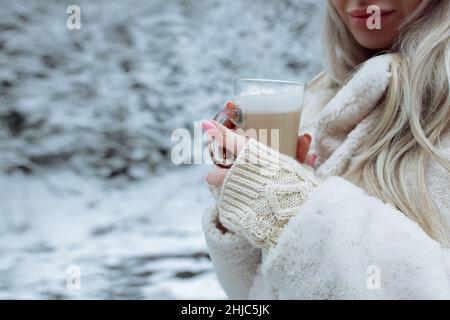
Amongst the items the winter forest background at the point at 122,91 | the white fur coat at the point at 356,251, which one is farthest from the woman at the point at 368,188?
the winter forest background at the point at 122,91

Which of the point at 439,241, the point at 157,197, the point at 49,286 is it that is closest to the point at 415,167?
the point at 439,241

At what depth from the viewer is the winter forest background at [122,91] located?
2875 millimetres

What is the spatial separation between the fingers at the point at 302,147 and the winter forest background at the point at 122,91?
68.8 inches

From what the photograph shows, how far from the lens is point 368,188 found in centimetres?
77

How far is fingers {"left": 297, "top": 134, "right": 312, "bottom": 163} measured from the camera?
0.94 meters

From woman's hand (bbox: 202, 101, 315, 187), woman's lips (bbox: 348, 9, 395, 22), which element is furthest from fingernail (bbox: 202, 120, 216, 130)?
woman's lips (bbox: 348, 9, 395, 22)

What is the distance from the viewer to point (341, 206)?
69cm

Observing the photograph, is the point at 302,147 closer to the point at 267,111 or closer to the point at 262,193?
the point at 267,111

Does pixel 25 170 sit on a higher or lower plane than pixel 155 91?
lower

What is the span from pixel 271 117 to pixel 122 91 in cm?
245

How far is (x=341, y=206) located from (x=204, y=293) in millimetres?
1340

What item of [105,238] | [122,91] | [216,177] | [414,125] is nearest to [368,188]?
[414,125]
